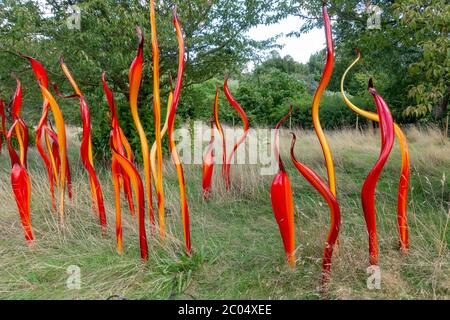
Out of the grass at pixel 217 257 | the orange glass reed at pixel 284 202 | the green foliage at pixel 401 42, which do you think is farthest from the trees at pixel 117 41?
the orange glass reed at pixel 284 202

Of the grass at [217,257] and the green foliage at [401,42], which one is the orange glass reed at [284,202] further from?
the green foliage at [401,42]

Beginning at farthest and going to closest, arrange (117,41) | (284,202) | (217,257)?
(117,41)
(217,257)
(284,202)

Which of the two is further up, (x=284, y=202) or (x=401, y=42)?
(x=401, y=42)

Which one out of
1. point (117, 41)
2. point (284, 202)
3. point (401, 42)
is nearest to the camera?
point (284, 202)

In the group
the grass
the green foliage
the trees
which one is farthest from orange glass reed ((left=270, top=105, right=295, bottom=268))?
the trees

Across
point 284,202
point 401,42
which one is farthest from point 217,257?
point 401,42

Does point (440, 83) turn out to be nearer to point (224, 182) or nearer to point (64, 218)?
point (224, 182)

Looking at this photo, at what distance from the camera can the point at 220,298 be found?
98.4 inches

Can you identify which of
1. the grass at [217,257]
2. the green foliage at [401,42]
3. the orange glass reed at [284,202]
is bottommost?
the grass at [217,257]

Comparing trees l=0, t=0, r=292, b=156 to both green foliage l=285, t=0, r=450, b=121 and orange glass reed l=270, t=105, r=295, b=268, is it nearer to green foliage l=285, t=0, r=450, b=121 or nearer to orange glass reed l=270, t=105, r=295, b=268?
green foliage l=285, t=0, r=450, b=121

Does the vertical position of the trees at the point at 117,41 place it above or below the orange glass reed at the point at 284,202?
above

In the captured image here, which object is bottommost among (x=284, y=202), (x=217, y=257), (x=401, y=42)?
(x=217, y=257)

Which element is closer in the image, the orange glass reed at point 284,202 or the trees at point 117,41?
the orange glass reed at point 284,202

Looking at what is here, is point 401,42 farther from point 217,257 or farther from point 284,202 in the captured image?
point 217,257
